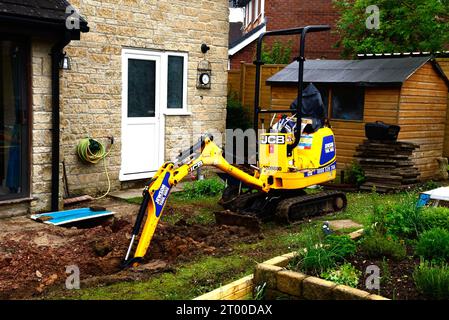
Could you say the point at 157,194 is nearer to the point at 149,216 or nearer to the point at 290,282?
the point at 149,216

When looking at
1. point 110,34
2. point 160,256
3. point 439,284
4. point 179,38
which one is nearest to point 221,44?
point 179,38

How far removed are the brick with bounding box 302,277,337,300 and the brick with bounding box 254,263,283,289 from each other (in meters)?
0.34

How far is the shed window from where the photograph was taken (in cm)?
1292

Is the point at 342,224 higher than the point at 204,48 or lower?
lower

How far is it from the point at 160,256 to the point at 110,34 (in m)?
5.54

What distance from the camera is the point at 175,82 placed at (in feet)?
40.8

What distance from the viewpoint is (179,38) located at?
485 inches

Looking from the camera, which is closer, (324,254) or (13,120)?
(324,254)

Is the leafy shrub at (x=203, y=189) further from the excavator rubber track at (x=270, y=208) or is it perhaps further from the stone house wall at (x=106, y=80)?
the excavator rubber track at (x=270, y=208)

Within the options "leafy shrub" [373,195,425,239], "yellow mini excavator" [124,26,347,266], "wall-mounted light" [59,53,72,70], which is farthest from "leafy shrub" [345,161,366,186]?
"wall-mounted light" [59,53,72,70]

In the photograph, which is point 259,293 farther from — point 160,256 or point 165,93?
point 165,93

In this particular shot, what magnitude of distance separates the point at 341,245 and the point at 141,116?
22.3 ft

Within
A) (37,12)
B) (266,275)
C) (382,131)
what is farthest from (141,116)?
(266,275)

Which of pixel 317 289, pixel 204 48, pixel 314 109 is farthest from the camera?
pixel 204 48
